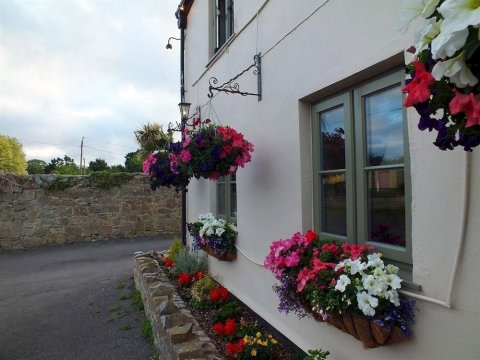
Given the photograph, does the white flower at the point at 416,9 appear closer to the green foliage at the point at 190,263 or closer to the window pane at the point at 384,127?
the window pane at the point at 384,127

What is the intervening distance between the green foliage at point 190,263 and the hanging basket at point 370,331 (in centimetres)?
376

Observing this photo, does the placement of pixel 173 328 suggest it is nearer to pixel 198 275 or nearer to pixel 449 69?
pixel 198 275

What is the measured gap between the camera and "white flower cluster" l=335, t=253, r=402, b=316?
5.74 feet

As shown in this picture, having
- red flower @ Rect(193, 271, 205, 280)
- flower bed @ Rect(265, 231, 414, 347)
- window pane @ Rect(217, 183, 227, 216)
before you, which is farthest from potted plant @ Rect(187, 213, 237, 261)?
flower bed @ Rect(265, 231, 414, 347)

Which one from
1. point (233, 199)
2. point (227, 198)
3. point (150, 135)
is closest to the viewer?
point (233, 199)

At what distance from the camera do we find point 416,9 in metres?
0.97

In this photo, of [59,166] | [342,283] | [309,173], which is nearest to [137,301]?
[309,173]

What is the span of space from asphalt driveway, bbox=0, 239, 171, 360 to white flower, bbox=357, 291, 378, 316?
9.99 ft

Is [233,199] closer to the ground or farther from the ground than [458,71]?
closer to the ground

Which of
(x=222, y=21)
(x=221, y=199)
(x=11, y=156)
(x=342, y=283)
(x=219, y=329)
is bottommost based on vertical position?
(x=219, y=329)

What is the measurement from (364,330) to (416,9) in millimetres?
1566

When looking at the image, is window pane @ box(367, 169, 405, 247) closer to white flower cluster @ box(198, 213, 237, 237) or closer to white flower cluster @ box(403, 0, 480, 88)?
white flower cluster @ box(403, 0, 480, 88)

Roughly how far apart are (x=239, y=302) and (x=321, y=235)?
1.90 m

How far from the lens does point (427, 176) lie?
71.4 inches
